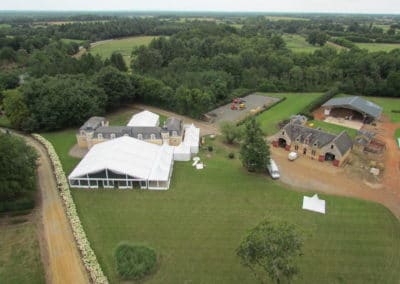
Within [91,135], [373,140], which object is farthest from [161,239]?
[373,140]

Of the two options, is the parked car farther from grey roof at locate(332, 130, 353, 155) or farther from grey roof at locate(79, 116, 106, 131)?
grey roof at locate(79, 116, 106, 131)

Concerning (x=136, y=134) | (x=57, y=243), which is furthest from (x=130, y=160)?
(x=57, y=243)

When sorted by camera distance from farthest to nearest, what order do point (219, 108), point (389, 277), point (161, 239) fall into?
point (219, 108) < point (161, 239) < point (389, 277)

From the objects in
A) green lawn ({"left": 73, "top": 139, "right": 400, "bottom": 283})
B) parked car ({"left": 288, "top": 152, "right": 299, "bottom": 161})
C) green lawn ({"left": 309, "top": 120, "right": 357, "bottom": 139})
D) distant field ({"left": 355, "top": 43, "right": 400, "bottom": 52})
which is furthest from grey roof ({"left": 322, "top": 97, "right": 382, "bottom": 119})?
distant field ({"left": 355, "top": 43, "right": 400, "bottom": 52})

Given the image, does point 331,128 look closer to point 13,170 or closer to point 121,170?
point 121,170

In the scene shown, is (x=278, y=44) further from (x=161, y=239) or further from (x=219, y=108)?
(x=161, y=239)

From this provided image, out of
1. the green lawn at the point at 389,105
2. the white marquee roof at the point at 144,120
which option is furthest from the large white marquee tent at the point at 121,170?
the green lawn at the point at 389,105
